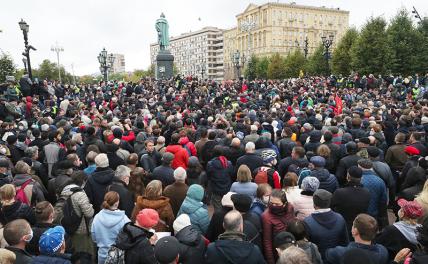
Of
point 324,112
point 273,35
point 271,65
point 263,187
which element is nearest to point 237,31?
point 273,35

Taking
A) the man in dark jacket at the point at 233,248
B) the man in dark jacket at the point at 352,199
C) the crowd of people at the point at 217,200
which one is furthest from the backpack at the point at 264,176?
the man in dark jacket at the point at 233,248

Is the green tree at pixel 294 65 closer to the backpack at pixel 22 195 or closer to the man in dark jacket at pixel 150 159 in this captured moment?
the man in dark jacket at pixel 150 159

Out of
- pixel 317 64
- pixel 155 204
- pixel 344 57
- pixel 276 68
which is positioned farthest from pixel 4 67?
pixel 276 68

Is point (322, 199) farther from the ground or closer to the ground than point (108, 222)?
farther from the ground

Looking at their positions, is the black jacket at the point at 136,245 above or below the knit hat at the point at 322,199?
below

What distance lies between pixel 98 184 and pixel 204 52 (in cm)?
14428

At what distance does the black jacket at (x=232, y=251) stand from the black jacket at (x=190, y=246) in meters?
0.15

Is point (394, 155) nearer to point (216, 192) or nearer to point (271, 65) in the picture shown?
point (216, 192)

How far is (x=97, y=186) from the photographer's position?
223 inches

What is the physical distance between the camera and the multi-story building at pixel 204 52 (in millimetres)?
143750

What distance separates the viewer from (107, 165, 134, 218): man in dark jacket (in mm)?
5469

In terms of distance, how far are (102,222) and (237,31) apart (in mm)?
121782

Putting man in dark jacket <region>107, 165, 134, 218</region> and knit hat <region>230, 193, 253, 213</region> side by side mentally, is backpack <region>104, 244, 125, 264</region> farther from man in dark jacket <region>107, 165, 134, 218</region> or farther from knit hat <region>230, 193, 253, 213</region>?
man in dark jacket <region>107, 165, 134, 218</region>

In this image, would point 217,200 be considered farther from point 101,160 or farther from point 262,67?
point 262,67
